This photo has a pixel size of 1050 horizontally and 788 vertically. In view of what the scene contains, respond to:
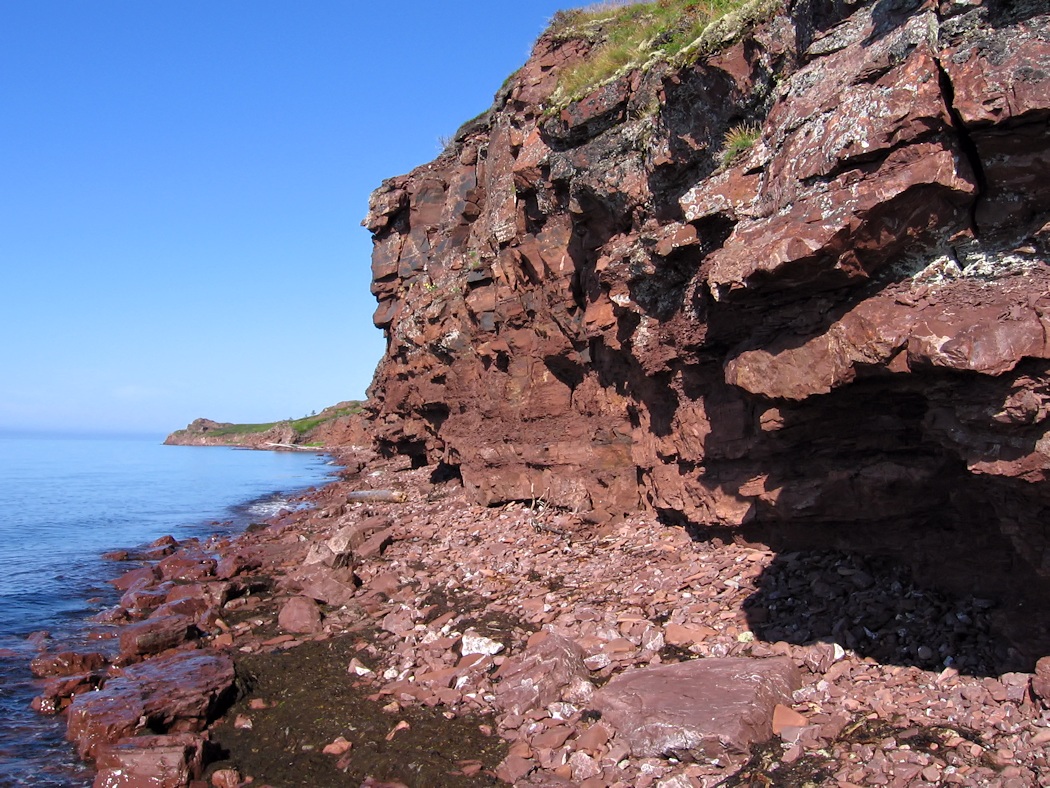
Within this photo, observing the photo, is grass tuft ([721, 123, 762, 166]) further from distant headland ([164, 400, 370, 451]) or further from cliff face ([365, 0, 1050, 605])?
distant headland ([164, 400, 370, 451])

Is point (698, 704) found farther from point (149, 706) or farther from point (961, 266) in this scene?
point (149, 706)

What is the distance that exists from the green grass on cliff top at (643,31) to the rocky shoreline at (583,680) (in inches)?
297

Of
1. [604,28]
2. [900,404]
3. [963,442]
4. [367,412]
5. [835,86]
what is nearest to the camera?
[963,442]

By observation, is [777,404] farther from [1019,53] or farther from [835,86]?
[1019,53]

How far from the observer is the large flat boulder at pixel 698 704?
643 centimetres

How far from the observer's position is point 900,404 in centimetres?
764

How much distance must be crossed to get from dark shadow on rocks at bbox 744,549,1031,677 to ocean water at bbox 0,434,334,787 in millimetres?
8505

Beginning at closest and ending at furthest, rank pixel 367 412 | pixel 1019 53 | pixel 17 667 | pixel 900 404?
pixel 1019 53 < pixel 900 404 < pixel 17 667 < pixel 367 412

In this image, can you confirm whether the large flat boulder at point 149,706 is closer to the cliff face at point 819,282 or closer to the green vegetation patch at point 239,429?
the cliff face at point 819,282

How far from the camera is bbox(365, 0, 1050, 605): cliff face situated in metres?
5.71

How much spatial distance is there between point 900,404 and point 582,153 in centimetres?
810

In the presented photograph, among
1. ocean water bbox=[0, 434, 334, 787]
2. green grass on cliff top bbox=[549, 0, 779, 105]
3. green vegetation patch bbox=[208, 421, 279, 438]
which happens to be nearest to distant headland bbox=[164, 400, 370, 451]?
green vegetation patch bbox=[208, 421, 279, 438]

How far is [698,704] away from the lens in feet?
22.3

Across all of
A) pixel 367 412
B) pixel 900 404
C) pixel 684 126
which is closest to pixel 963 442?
pixel 900 404
